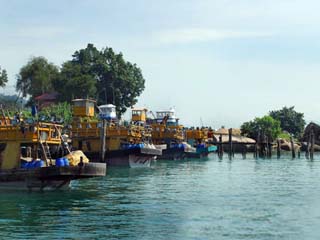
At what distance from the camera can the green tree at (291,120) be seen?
145 metres

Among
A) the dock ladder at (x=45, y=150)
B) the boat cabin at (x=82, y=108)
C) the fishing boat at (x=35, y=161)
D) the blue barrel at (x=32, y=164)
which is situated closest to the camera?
the fishing boat at (x=35, y=161)

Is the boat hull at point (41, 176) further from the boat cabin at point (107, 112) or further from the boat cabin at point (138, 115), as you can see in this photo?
the boat cabin at point (138, 115)

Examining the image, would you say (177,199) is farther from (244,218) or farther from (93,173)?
(244,218)

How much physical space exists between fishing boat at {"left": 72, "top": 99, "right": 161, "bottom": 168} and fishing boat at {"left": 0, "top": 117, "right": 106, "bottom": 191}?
70.5 ft

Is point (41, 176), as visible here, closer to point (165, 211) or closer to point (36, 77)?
point (165, 211)

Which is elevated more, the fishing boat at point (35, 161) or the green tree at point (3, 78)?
the green tree at point (3, 78)

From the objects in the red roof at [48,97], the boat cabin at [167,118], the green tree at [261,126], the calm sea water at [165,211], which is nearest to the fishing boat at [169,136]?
the boat cabin at [167,118]

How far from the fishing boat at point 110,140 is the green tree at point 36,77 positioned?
163 feet

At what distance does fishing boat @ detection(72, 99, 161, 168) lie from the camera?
60.2 meters

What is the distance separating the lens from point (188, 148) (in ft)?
260

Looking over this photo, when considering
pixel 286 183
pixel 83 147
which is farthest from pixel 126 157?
pixel 286 183

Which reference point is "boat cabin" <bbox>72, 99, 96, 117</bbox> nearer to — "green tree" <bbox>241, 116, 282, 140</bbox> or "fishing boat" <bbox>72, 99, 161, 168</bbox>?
"fishing boat" <bbox>72, 99, 161, 168</bbox>

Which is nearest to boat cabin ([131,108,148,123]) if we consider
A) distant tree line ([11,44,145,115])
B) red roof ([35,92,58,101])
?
distant tree line ([11,44,145,115])

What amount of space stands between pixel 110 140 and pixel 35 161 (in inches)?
1168
